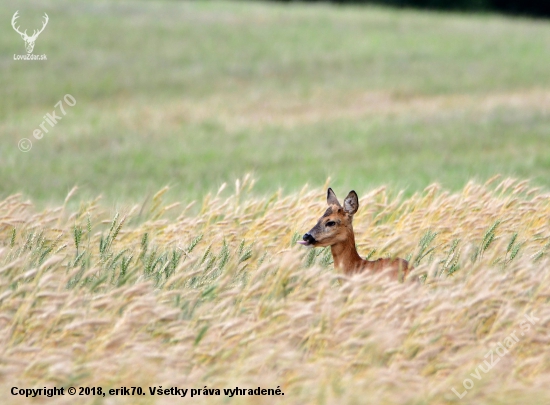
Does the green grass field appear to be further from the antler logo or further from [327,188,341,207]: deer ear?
[327,188,341,207]: deer ear

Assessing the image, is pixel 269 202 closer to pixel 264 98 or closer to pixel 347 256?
pixel 347 256

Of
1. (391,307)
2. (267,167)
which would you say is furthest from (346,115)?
(391,307)

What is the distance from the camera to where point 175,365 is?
4.63m

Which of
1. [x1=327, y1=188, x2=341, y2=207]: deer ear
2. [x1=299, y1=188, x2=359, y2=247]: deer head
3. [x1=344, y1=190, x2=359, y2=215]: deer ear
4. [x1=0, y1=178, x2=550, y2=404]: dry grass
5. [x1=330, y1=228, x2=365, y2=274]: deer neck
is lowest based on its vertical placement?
[x1=0, y1=178, x2=550, y2=404]: dry grass

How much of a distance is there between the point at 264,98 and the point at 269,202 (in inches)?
578

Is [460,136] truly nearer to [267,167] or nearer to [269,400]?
[267,167]

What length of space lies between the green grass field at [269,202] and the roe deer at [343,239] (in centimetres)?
22

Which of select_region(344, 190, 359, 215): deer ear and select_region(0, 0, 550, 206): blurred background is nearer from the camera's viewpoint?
select_region(344, 190, 359, 215): deer ear

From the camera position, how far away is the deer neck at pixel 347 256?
5.31 m

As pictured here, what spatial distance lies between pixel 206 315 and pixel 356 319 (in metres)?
0.88

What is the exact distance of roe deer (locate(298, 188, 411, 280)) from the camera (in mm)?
5164

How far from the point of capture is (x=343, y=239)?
17.3 feet

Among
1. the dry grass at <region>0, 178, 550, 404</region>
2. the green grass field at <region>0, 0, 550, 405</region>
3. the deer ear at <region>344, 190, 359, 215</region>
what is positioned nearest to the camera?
the dry grass at <region>0, 178, 550, 404</region>

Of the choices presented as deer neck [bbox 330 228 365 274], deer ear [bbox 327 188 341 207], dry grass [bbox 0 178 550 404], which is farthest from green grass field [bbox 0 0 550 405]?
deer ear [bbox 327 188 341 207]
